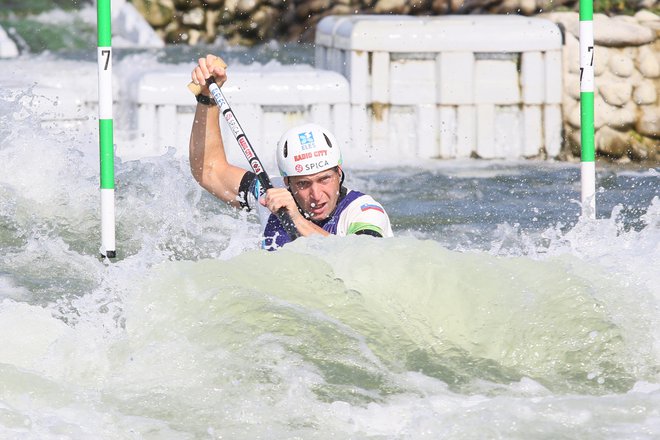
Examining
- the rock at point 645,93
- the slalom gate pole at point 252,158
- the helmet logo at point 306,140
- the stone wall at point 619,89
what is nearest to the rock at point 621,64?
the stone wall at point 619,89

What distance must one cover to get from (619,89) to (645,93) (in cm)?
24

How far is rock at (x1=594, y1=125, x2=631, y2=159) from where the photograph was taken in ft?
34.4

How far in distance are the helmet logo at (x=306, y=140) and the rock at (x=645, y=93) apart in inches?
220

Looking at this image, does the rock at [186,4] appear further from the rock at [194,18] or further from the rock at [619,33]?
the rock at [619,33]

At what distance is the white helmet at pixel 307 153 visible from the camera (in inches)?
218

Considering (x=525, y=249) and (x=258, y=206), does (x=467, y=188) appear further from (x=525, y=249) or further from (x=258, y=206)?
(x=258, y=206)

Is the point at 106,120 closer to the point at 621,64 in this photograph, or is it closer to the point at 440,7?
the point at 621,64

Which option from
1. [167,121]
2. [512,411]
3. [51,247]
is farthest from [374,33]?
[512,411]

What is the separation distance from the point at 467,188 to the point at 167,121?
2316 mm

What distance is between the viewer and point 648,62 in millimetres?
10602

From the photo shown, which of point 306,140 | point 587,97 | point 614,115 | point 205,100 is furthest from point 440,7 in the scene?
point 306,140

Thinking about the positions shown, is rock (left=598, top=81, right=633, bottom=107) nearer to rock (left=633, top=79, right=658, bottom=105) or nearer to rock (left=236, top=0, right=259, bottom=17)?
rock (left=633, top=79, right=658, bottom=105)

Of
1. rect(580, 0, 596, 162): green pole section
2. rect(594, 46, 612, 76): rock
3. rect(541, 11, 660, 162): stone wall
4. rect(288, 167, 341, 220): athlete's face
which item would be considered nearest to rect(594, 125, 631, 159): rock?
rect(541, 11, 660, 162): stone wall

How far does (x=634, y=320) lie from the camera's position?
5023 mm
